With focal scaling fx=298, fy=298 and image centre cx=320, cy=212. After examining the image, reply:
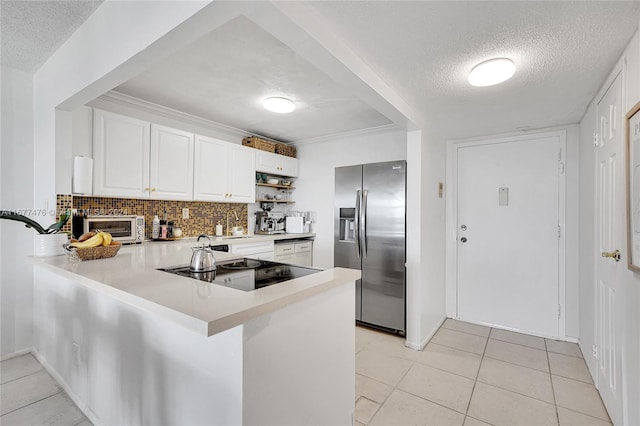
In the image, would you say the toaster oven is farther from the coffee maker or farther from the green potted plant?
the coffee maker

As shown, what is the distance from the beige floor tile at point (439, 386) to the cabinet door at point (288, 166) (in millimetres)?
2923

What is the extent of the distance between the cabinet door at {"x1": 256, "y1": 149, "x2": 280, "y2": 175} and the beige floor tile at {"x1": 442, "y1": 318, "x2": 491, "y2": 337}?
2919mm

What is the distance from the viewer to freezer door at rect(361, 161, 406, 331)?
10.4ft

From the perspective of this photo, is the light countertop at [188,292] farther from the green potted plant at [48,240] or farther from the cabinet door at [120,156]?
the cabinet door at [120,156]

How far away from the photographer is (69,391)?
78.0 inches

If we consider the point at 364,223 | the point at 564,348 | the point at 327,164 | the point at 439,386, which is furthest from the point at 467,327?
the point at 327,164

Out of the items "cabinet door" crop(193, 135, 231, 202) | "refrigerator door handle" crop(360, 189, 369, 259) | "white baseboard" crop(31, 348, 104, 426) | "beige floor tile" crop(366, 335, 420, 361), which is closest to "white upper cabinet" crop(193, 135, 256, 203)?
"cabinet door" crop(193, 135, 231, 202)

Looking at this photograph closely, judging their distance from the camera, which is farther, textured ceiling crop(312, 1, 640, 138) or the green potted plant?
the green potted plant

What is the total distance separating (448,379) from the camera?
91.5 inches

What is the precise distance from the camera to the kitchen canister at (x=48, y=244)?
1.95 metres

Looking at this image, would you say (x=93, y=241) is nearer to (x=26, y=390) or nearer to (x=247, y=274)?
(x=247, y=274)

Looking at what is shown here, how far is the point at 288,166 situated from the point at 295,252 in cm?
127

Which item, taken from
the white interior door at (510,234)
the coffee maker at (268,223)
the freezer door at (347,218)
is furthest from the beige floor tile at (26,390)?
the white interior door at (510,234)

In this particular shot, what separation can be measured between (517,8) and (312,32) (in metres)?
0.98
